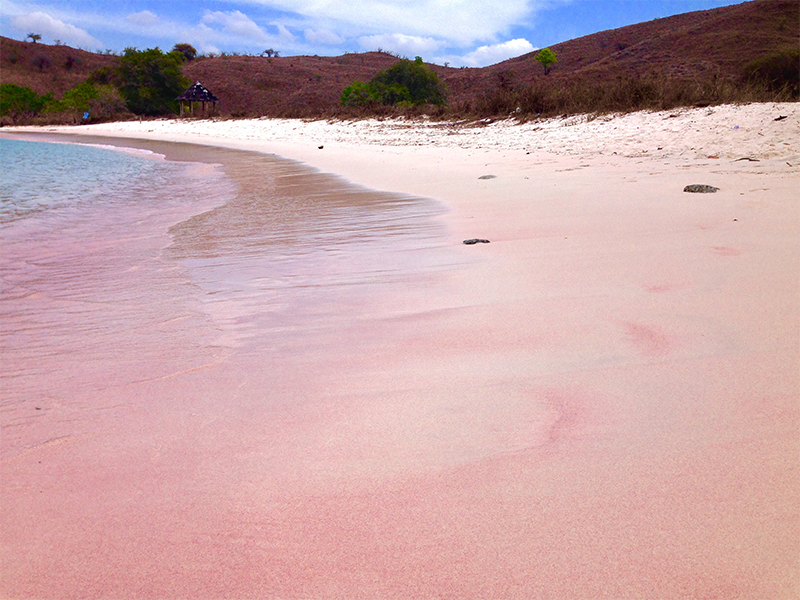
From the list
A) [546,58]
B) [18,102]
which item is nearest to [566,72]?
[546,58]

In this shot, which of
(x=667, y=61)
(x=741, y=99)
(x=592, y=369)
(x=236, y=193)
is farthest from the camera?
(x=667, y=61)

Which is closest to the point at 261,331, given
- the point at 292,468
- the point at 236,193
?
the point at 292,468

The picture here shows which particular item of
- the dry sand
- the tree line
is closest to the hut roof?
the tree line

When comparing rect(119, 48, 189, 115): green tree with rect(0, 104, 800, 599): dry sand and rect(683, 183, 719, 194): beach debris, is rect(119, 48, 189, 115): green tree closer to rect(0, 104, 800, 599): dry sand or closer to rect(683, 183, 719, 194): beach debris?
rect(683, 183, 719, 194): beach debris

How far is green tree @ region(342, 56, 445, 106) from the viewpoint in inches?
1299

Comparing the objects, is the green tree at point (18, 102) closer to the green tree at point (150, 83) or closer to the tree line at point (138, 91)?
the tree line at point (138, 91)

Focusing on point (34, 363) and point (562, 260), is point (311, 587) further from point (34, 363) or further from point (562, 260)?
point (562, 260)

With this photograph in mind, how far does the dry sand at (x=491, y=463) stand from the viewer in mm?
1164

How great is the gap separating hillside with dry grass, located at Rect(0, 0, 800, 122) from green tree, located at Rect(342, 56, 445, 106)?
1721 millimetres

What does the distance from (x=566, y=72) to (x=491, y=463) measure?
59703 millimetres

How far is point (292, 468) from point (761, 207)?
165 inches

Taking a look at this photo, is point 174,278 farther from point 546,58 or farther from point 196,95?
point 546,58

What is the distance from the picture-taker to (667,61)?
157ft

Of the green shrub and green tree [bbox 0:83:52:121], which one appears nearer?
the green shrub
